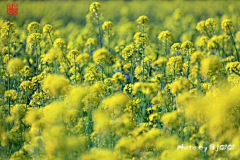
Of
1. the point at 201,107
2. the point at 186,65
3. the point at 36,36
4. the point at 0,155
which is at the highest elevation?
the point at 36,36

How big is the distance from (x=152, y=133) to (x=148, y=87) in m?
0.53

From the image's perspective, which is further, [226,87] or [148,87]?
[226,87]

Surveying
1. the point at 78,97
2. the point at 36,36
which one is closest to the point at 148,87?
the point at 78,97

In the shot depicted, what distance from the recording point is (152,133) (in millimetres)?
3650

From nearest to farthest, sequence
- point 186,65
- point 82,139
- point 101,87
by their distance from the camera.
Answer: point 82,139
point 101,87
point 186,65

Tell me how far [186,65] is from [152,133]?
2.30 m

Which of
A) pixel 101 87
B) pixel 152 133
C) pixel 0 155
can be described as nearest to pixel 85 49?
pixel 101 87

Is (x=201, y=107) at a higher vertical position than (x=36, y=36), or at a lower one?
lower

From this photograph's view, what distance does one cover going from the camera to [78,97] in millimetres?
3834

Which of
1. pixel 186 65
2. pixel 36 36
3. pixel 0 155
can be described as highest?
pixel 36 36

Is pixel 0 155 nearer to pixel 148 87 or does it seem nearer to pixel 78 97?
pixel 78 97

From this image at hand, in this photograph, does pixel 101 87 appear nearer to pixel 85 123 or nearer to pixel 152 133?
pixel 85 123

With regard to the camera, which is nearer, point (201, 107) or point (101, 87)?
point (201, 107)

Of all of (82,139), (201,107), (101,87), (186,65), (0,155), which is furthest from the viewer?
(186,65)
